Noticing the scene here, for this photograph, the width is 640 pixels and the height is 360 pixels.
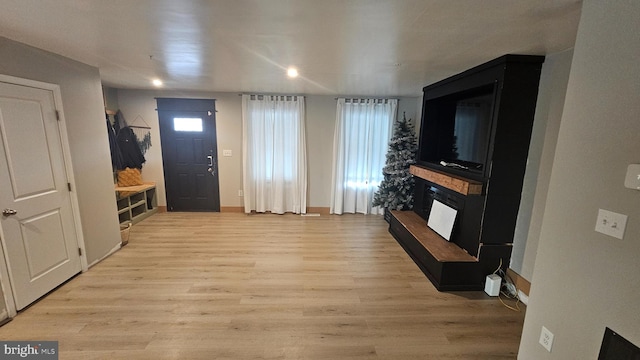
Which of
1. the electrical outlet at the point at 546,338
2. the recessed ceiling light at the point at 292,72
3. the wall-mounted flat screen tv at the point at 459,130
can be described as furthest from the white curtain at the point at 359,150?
the electrical outlet at the point at 546,338

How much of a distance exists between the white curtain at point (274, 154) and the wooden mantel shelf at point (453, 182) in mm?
2327

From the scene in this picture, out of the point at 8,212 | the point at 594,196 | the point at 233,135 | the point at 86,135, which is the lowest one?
the point at 8,212

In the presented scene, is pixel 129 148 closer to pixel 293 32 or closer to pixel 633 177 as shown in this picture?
pixel 293 32

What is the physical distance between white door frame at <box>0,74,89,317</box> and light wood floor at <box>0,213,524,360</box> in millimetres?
170

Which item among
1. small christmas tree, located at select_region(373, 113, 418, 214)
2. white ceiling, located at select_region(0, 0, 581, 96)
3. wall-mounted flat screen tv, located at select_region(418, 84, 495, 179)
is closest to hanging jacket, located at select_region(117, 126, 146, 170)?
white ceiling, located at select_region(0, 0, 581, 96)

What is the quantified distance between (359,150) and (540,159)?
2946mm

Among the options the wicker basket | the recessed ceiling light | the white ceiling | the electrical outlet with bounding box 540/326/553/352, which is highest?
the recessed ceiling light

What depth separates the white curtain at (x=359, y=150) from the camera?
15.8ft

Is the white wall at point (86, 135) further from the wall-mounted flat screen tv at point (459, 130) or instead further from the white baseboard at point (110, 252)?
the wall-mounted flat screen tv at point (459, 130)

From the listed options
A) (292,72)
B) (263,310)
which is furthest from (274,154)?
(263,310)

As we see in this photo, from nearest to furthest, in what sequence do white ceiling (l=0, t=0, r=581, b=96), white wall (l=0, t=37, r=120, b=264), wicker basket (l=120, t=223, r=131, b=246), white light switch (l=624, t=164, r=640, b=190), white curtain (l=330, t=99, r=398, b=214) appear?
white light switch (l=624, t=164, r=640, b=190)
white ceiling (l=0, t=0, r=581, b=96)
white wall (l=0, t=37, r=120, b=264)
wicker basket (l=120, t=223, r=131, b=246)
white curtain (l=330, t=99, r=398, b=214)

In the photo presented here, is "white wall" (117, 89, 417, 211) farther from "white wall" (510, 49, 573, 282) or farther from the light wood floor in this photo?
"white wall" (510, 49, 573, 282)

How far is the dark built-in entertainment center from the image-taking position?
2359mm

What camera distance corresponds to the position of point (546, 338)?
151 cm
